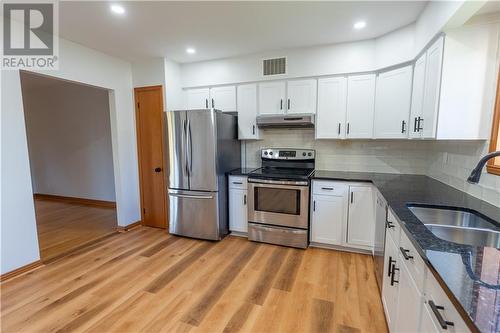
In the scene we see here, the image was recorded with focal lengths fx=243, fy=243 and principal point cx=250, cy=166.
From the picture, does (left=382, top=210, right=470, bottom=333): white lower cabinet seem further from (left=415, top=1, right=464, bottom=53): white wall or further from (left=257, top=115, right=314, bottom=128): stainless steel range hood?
(left=257, top=115, right=314, bottom=128): stainless steel range hood

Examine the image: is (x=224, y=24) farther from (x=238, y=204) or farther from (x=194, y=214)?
(x=194, y=214)

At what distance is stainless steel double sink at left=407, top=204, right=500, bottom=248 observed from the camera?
1.38m

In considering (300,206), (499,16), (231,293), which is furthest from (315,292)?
(499,16)

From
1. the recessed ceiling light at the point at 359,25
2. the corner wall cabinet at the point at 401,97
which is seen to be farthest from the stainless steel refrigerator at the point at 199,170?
the recessed ceiling light at the point at 359,25

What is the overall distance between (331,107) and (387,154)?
0.97 metres

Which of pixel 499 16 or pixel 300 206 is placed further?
pixel 300 206

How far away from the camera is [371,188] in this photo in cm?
279

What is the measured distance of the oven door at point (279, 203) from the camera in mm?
3024

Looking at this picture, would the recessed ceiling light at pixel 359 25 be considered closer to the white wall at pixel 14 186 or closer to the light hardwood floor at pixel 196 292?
the light hardwood floor at pixel 196 292

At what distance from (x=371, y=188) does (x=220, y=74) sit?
8.51 ft

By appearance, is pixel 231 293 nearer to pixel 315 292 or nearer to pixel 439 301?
pixel 315 292

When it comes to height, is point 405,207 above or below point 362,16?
below

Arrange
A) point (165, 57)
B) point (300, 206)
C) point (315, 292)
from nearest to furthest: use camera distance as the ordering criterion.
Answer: point (315, 292) < point (300, 206) < point (165, 57)

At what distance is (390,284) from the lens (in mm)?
1761
